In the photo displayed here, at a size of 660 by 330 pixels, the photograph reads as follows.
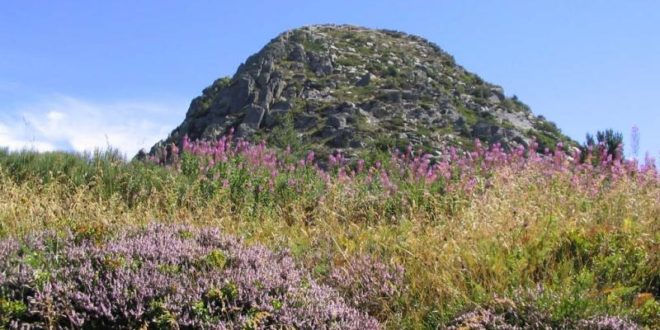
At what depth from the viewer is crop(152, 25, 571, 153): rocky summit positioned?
48.5 meters

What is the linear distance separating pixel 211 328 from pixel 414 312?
1499mm

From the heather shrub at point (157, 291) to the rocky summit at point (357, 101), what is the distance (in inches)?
1433

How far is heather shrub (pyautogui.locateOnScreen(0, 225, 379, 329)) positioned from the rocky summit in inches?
1433

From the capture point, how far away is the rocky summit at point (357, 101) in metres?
48.5

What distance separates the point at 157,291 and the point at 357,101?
51.5 m

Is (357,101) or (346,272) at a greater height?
(357,101)

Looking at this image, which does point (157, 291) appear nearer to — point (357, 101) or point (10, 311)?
point (10, 311)

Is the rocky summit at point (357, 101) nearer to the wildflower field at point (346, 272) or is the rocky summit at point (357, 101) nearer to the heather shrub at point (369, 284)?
the wildflower field at point (346, 272)

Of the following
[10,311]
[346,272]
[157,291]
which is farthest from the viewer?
[346,272]

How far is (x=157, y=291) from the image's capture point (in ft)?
13.4

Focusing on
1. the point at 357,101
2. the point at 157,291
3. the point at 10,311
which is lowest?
the point at 10,311

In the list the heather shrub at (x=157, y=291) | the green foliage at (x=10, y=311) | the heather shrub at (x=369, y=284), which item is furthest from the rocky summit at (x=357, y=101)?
the green foliage at (x=10, y=311)

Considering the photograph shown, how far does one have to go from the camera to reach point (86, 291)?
4.12 metres

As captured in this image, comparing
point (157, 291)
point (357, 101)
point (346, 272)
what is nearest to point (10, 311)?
point (157, 291)
